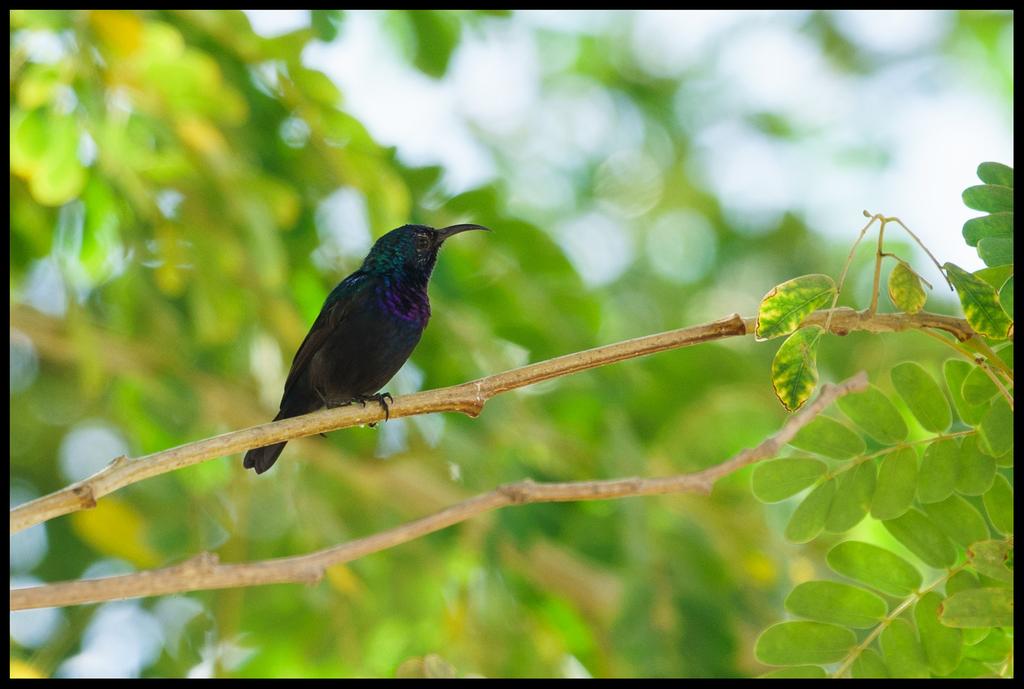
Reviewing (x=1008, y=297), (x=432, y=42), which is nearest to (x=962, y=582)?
(x=1008, y=297)

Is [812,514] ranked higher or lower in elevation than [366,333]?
lower

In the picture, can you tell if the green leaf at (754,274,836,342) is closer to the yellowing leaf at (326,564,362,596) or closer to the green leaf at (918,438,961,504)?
the green leaf at (918,438,961,504)

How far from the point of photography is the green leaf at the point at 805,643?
2.72 meters

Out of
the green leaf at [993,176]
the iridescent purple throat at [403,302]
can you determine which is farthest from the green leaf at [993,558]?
the iridescent purple throat at [403,302]

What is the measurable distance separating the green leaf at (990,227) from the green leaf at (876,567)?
87 cm

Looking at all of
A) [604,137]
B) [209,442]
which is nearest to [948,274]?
[209,442]

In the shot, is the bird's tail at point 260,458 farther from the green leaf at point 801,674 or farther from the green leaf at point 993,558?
the green leaf at point 993,558

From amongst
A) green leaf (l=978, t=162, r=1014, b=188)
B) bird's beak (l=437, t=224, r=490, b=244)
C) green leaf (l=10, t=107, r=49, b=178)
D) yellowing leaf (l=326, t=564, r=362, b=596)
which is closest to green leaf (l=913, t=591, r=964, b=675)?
green leaf (l=978, t=162, r=1014, b=188)

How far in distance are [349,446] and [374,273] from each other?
1.47 metres

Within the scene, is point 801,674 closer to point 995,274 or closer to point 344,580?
point 995,274

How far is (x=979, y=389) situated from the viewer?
2.46m

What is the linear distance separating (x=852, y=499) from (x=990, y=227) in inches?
30.9

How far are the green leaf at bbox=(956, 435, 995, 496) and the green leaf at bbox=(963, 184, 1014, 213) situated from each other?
55 centimetres

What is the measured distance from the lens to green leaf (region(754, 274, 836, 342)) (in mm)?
2227
